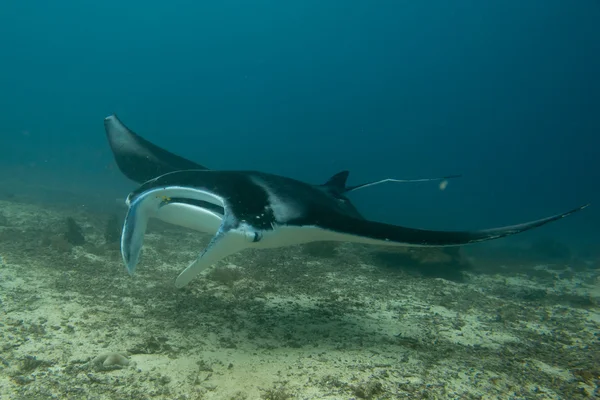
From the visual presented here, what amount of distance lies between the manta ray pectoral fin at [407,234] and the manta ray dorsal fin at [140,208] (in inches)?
46.2

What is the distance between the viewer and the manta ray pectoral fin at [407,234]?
2803mm

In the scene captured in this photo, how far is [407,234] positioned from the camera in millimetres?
2877

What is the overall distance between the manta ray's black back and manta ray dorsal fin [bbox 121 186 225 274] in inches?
76.0

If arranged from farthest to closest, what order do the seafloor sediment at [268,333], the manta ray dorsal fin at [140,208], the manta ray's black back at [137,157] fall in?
the manta ray's black back at [137,157]
the manta ray dorsal fin at [140,208]
the seafloor sediment at [268,333]

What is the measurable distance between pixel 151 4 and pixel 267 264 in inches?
4228

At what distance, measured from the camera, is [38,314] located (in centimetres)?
342

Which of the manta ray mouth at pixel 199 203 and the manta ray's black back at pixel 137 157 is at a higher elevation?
the manta ray's black back at pixel 137 157

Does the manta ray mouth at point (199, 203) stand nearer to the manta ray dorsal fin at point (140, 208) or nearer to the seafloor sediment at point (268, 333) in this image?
the manta ray dorsal fin at point (140, 208)

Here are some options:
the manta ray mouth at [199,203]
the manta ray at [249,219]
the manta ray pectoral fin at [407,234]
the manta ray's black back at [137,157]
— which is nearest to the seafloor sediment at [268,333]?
the manta ray at [249,219]

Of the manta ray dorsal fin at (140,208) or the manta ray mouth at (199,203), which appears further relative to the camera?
the manta ray mouth at (199,203)

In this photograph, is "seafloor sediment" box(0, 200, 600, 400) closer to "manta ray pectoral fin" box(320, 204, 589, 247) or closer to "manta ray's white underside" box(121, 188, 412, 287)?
"manta ray's white underside" box(121, 188, 412, 287)

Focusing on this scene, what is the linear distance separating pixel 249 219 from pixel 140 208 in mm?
1362

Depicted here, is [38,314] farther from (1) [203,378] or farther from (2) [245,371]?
(2) [245,371]

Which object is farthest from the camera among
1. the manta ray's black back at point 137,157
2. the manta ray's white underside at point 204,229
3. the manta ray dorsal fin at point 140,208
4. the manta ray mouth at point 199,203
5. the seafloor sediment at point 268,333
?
the manta ray's black back at point 137,157
